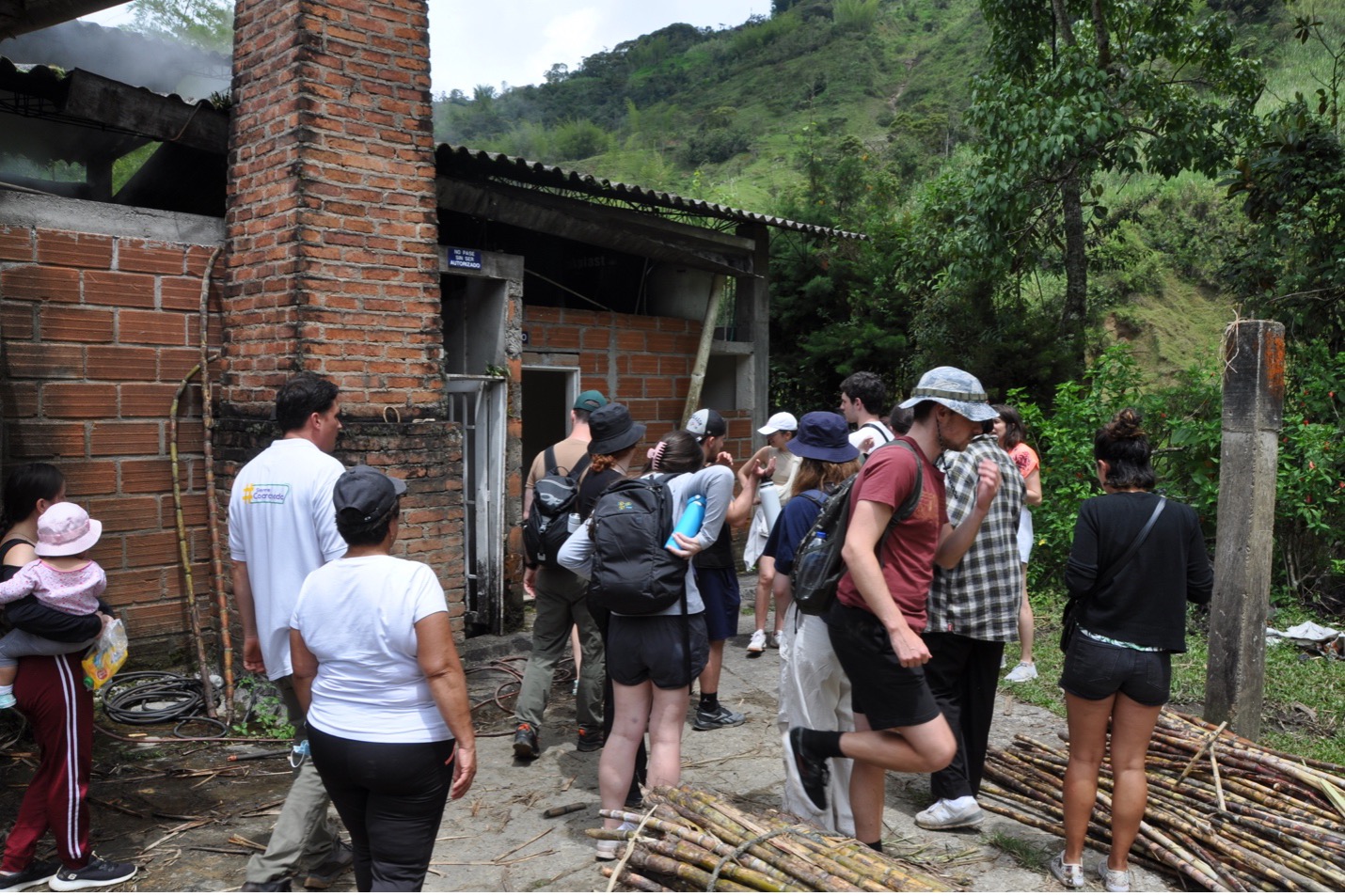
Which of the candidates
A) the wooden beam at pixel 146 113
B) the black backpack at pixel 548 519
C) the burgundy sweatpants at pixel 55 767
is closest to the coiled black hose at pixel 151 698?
the burgundy sweatpants at pixel 55 767

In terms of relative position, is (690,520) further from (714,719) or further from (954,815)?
(714,719)

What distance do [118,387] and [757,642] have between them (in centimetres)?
452

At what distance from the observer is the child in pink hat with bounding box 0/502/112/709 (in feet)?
11.8

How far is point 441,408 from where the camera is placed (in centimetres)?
600

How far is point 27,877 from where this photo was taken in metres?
3.56

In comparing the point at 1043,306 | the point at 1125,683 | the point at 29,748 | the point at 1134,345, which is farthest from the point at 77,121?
the point at 1134,345

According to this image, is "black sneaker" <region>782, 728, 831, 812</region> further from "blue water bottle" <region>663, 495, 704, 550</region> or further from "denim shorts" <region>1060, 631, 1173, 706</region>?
"denim shorts" <region>1060, 631, 1173, 706</region>

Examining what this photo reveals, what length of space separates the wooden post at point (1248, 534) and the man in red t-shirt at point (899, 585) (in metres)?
2.15

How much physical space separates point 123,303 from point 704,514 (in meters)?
3.94

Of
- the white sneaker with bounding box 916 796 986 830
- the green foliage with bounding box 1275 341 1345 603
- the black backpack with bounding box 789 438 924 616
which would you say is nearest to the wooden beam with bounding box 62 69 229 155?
the black backpack with bounding box 789 438 924 616

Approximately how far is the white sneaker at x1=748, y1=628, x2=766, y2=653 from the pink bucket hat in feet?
14.4

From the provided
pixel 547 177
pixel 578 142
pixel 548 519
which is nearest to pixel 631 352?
pixel 547 177

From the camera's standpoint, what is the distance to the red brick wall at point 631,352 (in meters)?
8.50

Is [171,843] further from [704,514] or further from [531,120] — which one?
[531,120]
